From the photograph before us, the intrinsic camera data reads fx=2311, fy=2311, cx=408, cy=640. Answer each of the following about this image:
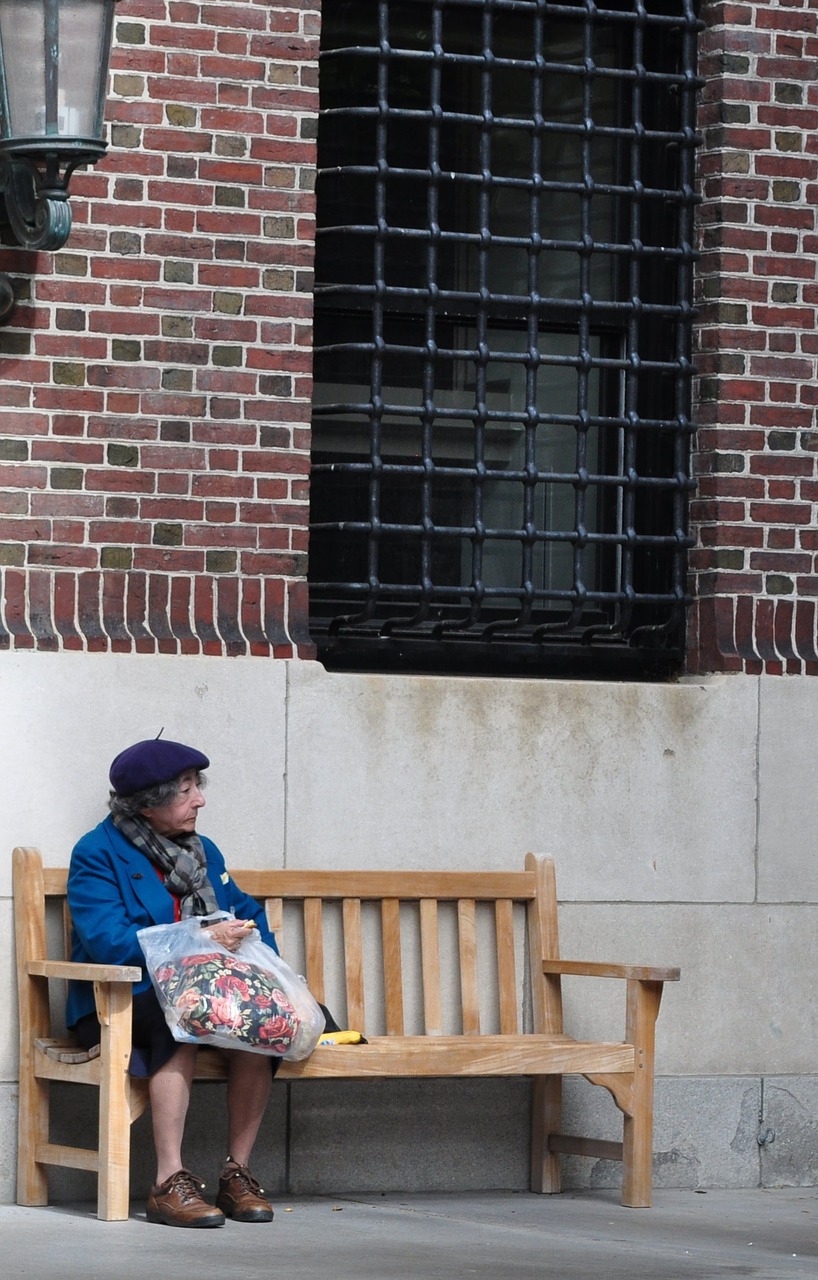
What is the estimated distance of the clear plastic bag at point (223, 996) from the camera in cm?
624

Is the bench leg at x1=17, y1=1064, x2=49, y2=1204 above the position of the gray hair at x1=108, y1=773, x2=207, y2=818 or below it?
below

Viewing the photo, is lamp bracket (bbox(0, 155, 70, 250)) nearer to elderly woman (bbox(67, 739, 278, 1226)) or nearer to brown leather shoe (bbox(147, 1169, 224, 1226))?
elderly woman (bbox(67, 739, 278, 1226))

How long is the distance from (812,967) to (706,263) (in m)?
2.40

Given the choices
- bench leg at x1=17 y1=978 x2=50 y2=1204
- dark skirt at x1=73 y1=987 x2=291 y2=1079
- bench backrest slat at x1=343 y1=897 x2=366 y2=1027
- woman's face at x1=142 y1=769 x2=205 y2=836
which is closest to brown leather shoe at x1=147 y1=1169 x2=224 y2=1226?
dark skirt at x1=73 y1=987 x2=291 y2=1079

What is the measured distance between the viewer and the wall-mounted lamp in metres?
6.36

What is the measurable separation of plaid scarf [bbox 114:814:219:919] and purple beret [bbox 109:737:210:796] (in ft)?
0.38

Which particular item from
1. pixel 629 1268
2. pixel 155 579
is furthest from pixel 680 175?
pixel 629 1268

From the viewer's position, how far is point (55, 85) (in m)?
6.39

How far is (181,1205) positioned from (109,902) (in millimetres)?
853

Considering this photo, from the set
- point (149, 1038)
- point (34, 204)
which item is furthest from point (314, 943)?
point (34, 204)

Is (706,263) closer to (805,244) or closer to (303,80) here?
(805,244)

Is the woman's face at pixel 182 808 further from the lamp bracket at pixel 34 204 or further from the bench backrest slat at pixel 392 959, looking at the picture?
the lamp bracket at pixel 34 204

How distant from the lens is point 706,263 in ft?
25.7

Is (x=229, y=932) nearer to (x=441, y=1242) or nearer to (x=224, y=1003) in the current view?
(x=224, y=1003)
